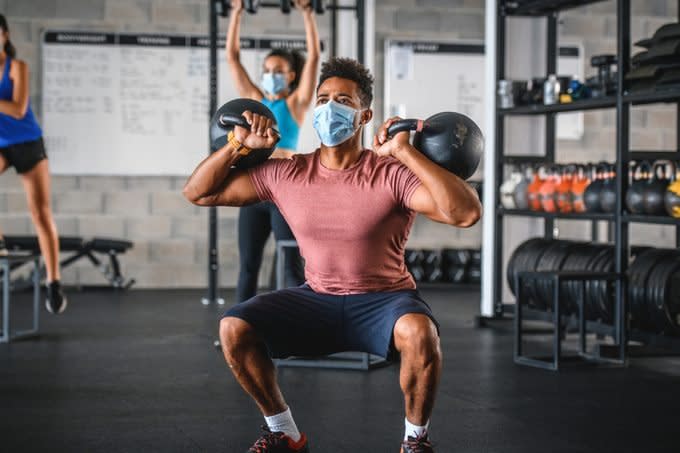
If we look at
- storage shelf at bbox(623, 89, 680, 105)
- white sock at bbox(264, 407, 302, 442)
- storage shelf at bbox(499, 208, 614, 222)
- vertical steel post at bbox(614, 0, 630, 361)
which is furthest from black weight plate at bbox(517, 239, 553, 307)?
white sock at bbox(264, 407, 302, 442)

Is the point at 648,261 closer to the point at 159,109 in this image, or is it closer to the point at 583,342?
the point at 583,342

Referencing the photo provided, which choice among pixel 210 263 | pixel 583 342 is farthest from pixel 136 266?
pixel 583 342

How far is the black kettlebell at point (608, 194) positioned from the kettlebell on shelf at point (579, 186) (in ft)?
0.48

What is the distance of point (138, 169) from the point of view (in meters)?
7.50

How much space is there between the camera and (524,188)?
5172 millimetres

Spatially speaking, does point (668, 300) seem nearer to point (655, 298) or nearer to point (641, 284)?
point (655, 298)

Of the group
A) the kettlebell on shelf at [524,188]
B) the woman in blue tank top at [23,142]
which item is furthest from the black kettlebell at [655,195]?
the woman in blue tank top at [23,142]

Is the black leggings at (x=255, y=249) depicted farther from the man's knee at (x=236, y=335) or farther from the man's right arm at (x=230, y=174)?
the man's knee at (x=236, y=335)

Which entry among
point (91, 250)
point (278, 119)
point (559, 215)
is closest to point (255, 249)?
point (278, 119)

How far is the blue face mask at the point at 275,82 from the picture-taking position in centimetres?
420

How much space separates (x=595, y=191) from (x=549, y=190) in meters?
0.38

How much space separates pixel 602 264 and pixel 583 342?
425 millimetres

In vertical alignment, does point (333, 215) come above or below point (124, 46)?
below

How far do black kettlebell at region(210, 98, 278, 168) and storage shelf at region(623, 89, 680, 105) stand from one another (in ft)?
6.73
